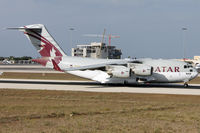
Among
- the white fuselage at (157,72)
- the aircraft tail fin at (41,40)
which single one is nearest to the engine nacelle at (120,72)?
the white fuselage at (157,72)

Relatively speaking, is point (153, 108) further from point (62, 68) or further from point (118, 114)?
point (62, 68)

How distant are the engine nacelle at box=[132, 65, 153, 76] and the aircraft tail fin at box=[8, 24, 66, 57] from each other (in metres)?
10.1

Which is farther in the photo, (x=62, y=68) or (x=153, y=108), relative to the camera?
(x=62, y=68)

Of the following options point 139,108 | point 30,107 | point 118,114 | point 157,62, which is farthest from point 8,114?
point 157,62

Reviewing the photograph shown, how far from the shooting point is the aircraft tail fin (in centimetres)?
3569

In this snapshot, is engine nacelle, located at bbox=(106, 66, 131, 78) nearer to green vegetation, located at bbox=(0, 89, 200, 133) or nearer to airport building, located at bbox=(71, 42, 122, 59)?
green vegetation, located at bbox=(0, 89, 200, 133)

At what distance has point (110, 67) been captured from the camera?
3312 centimetres

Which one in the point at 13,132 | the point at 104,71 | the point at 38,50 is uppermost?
the point at 38,50

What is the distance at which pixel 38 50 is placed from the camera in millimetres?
36000

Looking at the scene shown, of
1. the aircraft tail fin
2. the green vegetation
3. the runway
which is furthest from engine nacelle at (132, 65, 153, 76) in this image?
the green vegetation

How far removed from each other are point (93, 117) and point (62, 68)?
2150 cm

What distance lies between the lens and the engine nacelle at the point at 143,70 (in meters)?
32.5

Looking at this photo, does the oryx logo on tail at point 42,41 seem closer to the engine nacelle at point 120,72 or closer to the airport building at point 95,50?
the engine nacelle at point 120,72

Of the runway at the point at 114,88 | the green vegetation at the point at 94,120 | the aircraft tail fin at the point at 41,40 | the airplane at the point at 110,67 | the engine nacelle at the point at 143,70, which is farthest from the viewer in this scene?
the aircraft tail fin at the point at 41,40
